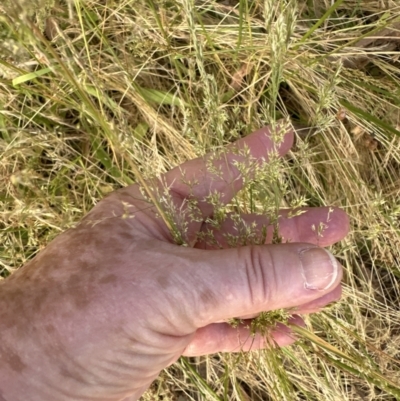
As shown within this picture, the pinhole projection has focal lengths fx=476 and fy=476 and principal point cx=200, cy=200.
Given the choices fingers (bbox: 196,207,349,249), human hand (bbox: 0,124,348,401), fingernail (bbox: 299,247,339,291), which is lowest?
fingers (bbox: 196,207,349,249)

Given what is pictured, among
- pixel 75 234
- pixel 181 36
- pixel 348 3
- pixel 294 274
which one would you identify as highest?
pixel 181 36

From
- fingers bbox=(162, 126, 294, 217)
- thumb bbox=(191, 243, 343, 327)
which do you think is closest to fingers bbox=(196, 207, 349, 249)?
fingers bbox=(162, 126, 294, 217)

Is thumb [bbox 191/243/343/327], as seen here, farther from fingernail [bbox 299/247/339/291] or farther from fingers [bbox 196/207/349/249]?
fingers [bbox 196/207/349/249]

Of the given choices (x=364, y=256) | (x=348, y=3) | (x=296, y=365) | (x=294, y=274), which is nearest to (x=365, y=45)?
(x=348, y=3)

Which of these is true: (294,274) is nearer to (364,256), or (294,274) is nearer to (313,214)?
(313,214)

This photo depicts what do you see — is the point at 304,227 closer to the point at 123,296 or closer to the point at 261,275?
the point at 261,275

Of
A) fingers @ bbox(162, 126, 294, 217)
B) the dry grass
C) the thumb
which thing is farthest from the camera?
the dry grass

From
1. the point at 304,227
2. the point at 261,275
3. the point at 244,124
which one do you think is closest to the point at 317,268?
the point at 261,275
